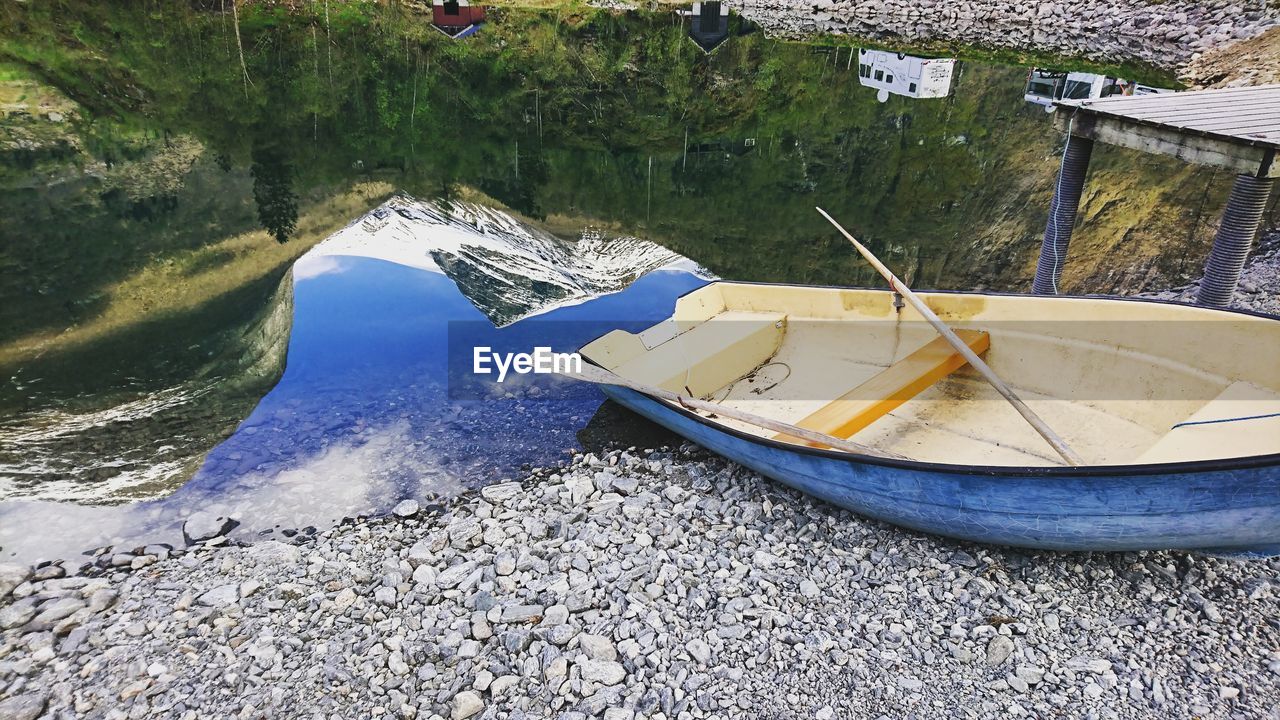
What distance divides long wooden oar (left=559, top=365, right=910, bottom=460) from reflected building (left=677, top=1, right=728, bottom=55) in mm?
31744

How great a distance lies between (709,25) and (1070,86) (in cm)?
1792

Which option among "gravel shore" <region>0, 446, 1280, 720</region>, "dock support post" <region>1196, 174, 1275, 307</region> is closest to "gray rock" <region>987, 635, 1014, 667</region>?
"gravel shore" <region>0, 446, 1280, 720</region>

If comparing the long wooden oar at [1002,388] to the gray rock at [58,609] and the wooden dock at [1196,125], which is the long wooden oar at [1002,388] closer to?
the wooden dock at [1196,125]

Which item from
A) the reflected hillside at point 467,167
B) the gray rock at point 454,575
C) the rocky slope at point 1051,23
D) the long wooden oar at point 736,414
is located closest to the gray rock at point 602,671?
the gray rock at point 454,575

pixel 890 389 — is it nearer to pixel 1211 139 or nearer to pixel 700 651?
pixel 700 651

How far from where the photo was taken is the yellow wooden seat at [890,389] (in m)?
6.76

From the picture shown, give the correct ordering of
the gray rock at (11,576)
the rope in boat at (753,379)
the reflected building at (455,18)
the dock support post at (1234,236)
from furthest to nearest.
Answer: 1. the reflected building at (455,18)
2. the rope in boat at (753,379)
3. the dock support post at (1234,236)
4. the gray rock at (11,576)

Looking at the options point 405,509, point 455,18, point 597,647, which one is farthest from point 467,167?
point 597,647

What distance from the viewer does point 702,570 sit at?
20.4ft

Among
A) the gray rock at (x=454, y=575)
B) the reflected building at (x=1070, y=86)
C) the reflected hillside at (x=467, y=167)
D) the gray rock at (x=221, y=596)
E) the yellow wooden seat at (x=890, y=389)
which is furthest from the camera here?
the reflected building at (x=1070, y=86)

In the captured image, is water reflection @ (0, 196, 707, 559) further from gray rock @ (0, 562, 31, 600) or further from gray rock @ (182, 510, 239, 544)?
gray rock @ (0, 562, 31, 600)

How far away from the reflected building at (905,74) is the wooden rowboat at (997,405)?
894 inches

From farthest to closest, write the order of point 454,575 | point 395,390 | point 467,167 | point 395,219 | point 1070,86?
point 1070,86 → point 467,167 → point 395,219 → point 395,390 → point 454,575

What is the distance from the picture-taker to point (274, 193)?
65.2 ft
